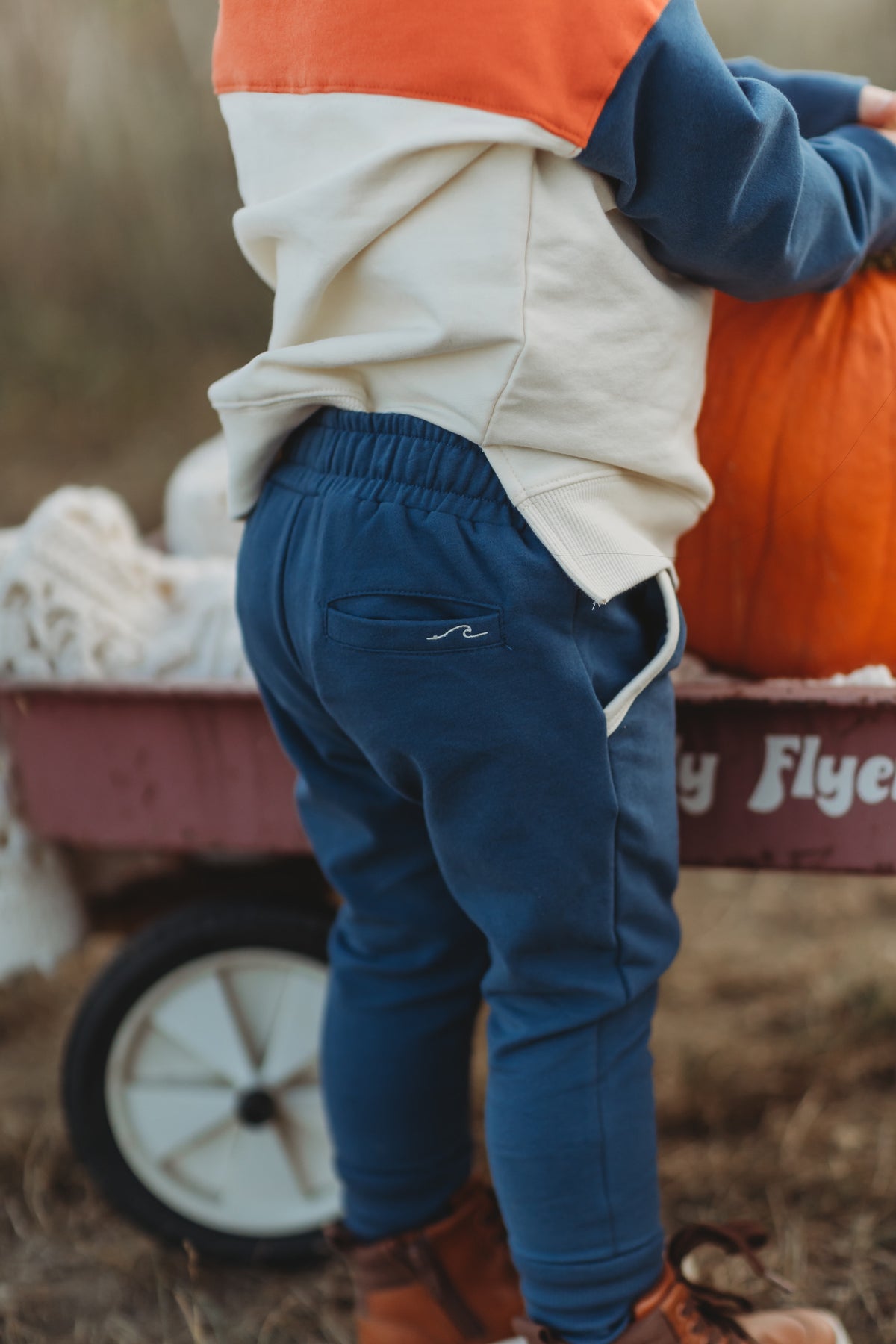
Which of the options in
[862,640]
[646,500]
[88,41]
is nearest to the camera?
[646,500]

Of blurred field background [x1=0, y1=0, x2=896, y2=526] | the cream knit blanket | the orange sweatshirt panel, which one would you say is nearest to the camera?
the orange sweatshirt panel

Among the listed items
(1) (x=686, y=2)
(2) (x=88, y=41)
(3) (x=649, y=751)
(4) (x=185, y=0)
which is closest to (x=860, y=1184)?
(3) (x=649, y=751)

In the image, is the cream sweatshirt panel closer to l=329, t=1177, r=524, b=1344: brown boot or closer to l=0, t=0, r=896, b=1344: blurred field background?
l=0, t=0, r=896, b=1344: blurred field background

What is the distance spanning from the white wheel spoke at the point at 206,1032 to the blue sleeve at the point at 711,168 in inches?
43.5

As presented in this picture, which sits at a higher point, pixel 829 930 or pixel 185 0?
pixel 185 0

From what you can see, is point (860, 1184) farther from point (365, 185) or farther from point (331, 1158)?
point (365, 185)

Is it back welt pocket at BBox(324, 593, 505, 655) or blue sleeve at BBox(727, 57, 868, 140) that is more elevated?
blue sleeve at BBox(727, 57, 868, 140)

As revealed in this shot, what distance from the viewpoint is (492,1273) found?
1.45m

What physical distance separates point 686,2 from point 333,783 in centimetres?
74

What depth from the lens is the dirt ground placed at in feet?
5.49

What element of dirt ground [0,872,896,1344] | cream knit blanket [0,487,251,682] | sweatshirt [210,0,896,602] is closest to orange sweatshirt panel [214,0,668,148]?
sweatshirt [210,0,896,602]

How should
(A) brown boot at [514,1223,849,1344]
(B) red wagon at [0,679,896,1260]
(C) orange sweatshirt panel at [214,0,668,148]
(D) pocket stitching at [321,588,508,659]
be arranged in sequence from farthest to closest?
(B) red wagon at [0,679,896,1260], (A) brown boot at [514,1223,849,1344], (D) pocket stitching at [321,588,508,659], (C) orange sweatshirt panel at [214,0,668,148]

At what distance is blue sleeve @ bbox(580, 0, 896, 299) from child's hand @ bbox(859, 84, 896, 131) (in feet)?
0.64

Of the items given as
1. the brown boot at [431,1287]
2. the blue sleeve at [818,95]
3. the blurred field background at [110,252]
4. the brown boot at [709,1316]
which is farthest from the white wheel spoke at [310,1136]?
the blurred field background at [110,252]
